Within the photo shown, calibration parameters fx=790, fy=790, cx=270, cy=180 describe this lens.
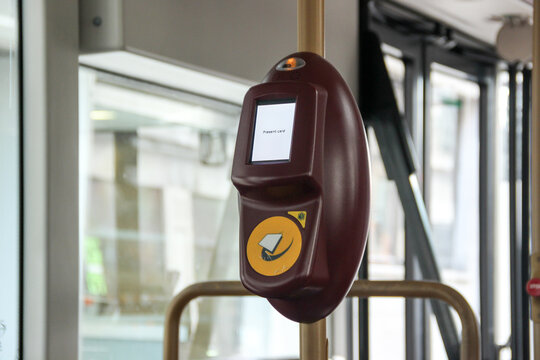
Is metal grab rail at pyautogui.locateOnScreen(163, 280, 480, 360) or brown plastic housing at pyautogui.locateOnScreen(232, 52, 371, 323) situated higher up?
brown plastic housing at pyautogui.locateOnScreen(232, 52, 371, 323)

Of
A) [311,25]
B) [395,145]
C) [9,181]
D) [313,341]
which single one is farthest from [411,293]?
[395,145]

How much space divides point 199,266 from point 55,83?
3.38 ft

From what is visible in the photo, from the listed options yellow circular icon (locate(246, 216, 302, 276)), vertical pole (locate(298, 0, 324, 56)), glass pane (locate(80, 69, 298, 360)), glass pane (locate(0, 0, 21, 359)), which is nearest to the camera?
yellow circular icon (locate(246, 216, 302, 276))

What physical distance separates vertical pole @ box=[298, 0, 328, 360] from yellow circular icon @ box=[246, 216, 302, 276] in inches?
7.5

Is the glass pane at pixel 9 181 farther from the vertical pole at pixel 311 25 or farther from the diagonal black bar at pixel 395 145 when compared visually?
the diagonal black bar at pixel 395 145

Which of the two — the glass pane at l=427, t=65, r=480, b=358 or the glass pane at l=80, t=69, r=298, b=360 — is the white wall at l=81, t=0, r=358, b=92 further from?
the glass pane at l=427, t=65, r=480, b=358

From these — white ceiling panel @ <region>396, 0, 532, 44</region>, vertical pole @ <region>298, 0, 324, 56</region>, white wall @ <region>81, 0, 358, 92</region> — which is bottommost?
vertical pole @ <region>298, 0, 324, 56</region>

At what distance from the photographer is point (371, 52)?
2943 mm

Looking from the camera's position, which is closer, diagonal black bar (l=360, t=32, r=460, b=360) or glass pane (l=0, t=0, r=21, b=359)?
glass pane (l=0, t=0, r=21, b=359)

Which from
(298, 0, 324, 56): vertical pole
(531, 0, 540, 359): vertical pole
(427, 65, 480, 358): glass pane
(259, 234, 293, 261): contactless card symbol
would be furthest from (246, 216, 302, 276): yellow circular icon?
(427, 65, 480, 358): glass pane

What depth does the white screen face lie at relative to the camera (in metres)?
1.14

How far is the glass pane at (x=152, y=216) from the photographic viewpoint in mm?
2234

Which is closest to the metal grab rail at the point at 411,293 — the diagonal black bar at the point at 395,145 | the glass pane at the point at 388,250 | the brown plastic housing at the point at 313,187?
the brown plastic housing at the point at 313,187

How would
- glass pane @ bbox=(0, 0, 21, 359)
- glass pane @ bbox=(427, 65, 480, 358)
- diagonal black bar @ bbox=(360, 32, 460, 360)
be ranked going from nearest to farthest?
glass pane @ bbox=(0, 0, 21, 359)
diagonal black bar @ bbox=(360, 32, 460, 360)
glass pane @ bbox=(427, 65, 480, 358)
